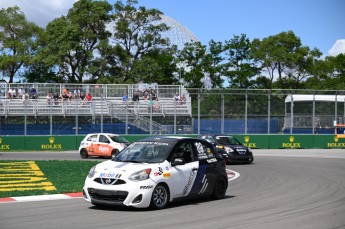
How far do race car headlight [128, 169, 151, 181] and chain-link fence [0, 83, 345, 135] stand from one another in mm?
28306

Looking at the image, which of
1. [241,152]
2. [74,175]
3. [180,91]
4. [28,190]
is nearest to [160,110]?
[180,91]

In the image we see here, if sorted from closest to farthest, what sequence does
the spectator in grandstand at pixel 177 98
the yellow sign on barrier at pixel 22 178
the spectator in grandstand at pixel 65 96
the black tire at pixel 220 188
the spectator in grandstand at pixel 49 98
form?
the black tire at pixel 220 188 < the yellow sign on barrier at pixel 22 178 < the spectator in grandstand at pixel 49 98 < the spectator in grandstand at pixel 177 98 < the spectator in grandstand at pixel 65 96

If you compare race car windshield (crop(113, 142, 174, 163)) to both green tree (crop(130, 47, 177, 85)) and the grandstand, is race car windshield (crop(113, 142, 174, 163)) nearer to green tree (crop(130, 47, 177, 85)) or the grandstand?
the grandstand

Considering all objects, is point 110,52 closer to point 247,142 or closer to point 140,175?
point 247,142

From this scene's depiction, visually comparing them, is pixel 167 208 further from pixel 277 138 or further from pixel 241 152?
pixel 277 138

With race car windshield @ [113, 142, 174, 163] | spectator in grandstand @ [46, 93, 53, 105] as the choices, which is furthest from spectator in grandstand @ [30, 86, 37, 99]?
race car windshield @ [113, 142, 174, 163]

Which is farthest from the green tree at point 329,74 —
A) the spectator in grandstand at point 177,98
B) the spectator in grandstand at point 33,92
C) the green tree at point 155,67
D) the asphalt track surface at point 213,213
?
the asphalt track surface at point 213,213

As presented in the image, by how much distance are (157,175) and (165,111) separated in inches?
1146

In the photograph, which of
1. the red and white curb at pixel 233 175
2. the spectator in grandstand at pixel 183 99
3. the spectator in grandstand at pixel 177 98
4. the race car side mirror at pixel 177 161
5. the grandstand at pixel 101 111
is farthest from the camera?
the spectator in grandstand at pixel 177 98

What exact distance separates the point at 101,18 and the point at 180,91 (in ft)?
78.7

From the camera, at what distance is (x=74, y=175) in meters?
19.1

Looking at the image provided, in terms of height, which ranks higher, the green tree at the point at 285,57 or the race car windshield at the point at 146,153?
the green tree at the point at 285,57

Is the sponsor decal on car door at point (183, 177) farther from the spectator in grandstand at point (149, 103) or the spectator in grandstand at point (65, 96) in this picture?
the spectator in grandstand at point (65, 96)

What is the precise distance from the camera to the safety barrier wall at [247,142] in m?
38.4
